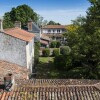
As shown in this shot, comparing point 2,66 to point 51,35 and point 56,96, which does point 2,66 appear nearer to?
point 56,96

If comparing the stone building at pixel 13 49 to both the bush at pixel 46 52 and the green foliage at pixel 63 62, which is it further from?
the bush at pixel 46 52

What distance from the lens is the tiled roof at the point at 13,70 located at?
1153 inches

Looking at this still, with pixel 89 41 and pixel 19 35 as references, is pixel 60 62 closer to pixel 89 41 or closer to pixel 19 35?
pixel 89 41

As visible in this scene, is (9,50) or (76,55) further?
(76,55)

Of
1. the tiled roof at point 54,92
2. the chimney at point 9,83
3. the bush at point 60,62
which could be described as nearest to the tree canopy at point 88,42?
the bush at point 60,62

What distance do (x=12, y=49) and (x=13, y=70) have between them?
228 centimetres

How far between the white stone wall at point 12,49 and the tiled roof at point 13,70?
28.7 inches

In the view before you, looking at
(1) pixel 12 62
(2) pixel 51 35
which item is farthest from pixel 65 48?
(2) pixel 51 35

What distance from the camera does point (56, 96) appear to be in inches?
722

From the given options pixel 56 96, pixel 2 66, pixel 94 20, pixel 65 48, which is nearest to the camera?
pixel 56 96

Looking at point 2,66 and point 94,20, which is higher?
point 94,20

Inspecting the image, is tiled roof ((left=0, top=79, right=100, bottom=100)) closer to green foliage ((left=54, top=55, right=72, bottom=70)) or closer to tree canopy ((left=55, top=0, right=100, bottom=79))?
tree canopy ((left=55, top=0, right=100, bottom=79))

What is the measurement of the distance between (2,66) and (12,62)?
4.62 ft

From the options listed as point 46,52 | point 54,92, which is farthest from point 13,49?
point 46,52
